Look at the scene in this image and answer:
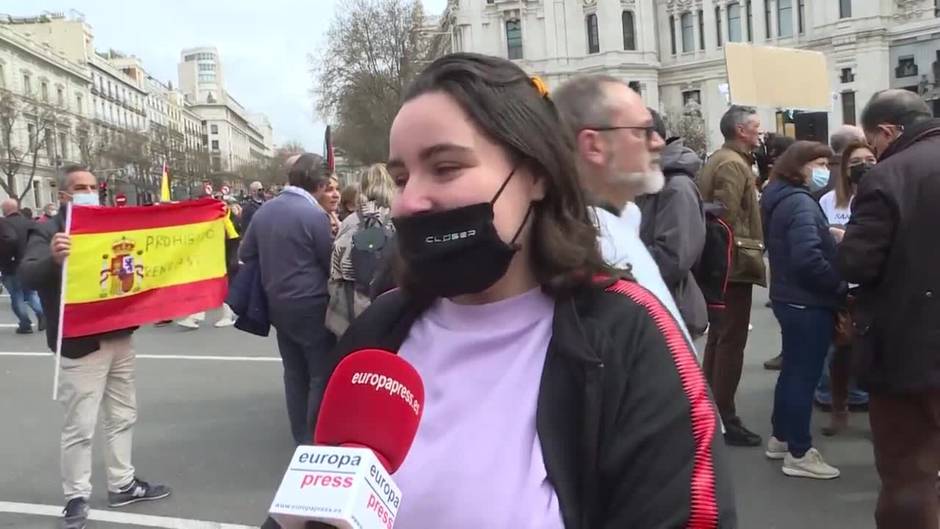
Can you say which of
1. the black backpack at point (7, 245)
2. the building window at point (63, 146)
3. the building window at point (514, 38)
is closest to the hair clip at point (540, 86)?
the black backpack at point (7, 245)

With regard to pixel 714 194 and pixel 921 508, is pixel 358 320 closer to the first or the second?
pixel 921 508

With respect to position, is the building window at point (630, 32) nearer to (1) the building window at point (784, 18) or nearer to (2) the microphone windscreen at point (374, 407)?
(1) the building window at point (784, 18)

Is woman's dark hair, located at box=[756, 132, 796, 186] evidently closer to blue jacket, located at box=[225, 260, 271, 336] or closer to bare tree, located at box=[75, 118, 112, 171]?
blue jacket, located at box=[225, 260, 271, 336]

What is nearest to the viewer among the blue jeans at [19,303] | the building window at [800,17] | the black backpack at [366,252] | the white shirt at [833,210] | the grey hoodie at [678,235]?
the grey hoodie at [678,235]

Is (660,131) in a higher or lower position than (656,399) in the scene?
higher

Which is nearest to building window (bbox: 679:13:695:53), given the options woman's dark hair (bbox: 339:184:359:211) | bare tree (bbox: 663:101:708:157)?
bare tree (bbox: 663:101:708:157)

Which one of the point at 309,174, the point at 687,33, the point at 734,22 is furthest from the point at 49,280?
the point at 687,33

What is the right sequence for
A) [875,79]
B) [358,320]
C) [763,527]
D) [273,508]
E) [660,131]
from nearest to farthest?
1. [273,508]
2. [358,320]
3. [660,131]
4. [763,527]
5. [875,79]

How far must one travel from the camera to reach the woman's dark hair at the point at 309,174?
539 cm

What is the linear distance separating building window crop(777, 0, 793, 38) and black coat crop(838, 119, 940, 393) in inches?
2716

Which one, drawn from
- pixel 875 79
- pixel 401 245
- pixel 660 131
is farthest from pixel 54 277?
pixel 875 79

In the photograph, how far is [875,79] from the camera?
5916 cm

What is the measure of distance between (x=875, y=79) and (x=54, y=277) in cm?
6468

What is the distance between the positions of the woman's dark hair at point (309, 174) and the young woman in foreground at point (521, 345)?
404 cm
